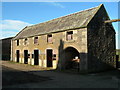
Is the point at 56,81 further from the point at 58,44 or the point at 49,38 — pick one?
the point at 49,38

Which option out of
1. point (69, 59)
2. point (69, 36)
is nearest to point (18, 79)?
point (69, 59)

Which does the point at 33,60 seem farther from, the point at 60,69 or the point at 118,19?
the point at 118,19

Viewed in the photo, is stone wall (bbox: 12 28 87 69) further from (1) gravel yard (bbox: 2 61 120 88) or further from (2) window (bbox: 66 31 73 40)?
(1) gravel yard (bbox: 2 61 120 88)

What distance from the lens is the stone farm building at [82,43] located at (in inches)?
602

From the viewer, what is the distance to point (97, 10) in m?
16.7

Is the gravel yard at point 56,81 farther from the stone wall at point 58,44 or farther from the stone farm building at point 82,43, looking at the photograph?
the stone wall at point 58,44

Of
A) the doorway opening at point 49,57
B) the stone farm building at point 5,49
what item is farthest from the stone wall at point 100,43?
the stone farm building at point 5,49

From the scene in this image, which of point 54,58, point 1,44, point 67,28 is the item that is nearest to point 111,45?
point 67,28

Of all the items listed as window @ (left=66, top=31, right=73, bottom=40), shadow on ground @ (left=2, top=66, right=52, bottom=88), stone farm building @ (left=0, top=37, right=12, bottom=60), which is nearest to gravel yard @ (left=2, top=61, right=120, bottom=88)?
shadow on ground @ (left=2, top=66, right=52, bottom=88)

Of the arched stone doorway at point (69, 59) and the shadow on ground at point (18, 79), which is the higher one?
the arched stone doorway at point (69, 59)

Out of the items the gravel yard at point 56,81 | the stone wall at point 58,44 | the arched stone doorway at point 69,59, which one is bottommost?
the gravel yard at point 56,81

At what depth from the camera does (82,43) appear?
50.4 ft

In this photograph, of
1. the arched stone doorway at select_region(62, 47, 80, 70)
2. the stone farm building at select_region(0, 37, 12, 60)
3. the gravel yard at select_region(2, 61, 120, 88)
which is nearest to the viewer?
the gravel yard at select_region(2, 61, 120, 88)

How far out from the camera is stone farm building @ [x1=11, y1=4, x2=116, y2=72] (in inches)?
602
